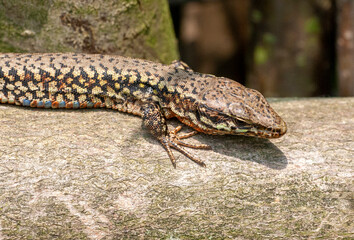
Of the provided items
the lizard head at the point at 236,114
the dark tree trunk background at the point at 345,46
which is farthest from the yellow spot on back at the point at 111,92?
the dark tree trunk background at the point at 345,46

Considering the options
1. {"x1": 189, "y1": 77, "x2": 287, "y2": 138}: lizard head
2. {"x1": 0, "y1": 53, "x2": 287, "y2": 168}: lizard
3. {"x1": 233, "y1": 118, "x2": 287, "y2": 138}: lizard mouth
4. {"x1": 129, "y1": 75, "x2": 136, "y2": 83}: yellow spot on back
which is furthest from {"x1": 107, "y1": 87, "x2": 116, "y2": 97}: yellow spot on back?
{"x1": 233, "y1": 118, "x2": 287, "y2": 138}: lizard mouth

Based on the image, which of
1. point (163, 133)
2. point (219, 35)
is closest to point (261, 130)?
point (163, 133)

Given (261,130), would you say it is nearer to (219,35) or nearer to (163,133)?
(163,133)

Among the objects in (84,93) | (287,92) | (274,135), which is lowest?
(287,92)

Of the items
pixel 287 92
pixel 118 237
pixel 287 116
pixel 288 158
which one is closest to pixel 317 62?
pixel 287 92

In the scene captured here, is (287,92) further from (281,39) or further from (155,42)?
(155,42)

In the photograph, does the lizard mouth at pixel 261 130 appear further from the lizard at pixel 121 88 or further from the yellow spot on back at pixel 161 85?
the yellow spot on back at pixel 161 85
